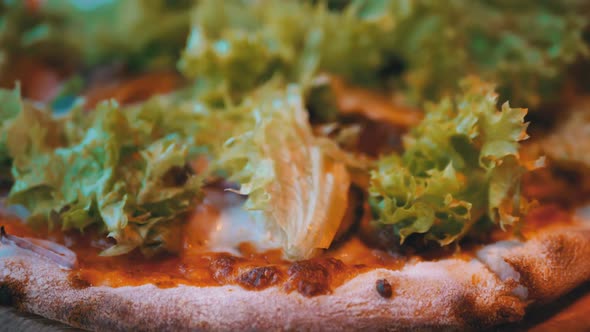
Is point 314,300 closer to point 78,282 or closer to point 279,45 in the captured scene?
point 78,282

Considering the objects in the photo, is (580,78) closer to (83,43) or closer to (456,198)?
(456,198)

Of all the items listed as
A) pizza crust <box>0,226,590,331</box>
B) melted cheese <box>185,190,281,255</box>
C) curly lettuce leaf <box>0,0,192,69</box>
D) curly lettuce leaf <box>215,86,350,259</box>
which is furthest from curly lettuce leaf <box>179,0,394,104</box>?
pizza crust <box>0,226,590,331</box>

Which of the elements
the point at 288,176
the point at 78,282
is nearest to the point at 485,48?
the point at 288,176

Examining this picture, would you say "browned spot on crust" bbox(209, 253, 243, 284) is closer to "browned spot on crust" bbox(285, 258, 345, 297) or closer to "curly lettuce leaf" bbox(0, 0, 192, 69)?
"browned spot on crust" bbox(285, 258, 345, 297)

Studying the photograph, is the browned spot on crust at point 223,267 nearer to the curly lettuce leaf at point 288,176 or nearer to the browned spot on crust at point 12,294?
the curly lettuce leaf at point 288,176

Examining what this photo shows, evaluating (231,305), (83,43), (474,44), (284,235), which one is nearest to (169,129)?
(284,235)
